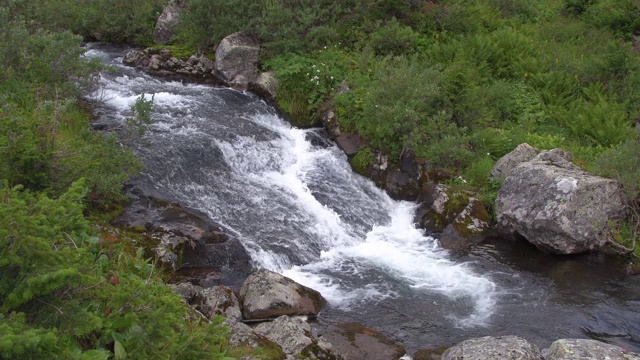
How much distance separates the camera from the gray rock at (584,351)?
317 inches

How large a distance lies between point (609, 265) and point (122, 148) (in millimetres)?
10860

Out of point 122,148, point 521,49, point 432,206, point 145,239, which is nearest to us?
point 145,239

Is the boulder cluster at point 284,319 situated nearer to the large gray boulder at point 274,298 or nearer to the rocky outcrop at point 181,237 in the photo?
the large gray boulder at point 274,298

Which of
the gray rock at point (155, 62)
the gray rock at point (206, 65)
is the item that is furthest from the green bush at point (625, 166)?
the gray rock at point (155, 62)

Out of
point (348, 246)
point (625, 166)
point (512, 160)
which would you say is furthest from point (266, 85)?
point (625, 166)

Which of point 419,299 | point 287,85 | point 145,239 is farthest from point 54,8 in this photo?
point 419,299

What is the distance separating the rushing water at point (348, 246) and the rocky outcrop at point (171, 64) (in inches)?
117

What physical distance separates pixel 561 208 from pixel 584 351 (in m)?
5.11

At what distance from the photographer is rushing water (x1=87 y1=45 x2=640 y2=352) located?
1045 cm

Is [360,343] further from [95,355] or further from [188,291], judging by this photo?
[95,355]

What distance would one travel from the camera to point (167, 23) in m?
23.8

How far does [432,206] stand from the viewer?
1421cm

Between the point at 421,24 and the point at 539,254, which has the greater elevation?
the point at 421,24

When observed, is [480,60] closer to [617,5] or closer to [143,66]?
[617,5]
